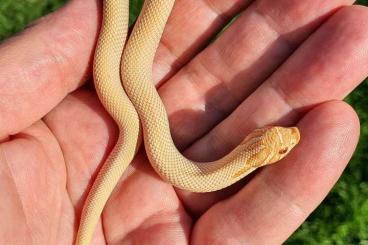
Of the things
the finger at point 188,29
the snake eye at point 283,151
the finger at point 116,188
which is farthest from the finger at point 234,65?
the snake eye at point 283,151

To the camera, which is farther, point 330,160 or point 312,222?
point 312,222

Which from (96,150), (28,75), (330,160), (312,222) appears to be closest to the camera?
(330,160)

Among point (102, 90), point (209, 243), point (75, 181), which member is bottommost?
point (209, 243)

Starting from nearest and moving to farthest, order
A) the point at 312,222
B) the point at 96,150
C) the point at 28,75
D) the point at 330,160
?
the point at 330,160 < the point at 28,75 < the point at 96,150 < the point at 312,222

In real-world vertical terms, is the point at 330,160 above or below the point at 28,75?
below

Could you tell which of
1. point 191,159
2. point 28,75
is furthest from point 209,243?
point 28,75

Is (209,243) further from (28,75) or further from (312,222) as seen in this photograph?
(28,75)

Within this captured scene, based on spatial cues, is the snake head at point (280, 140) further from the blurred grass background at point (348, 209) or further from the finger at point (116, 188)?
the blurred grass background at point (348, 209)
